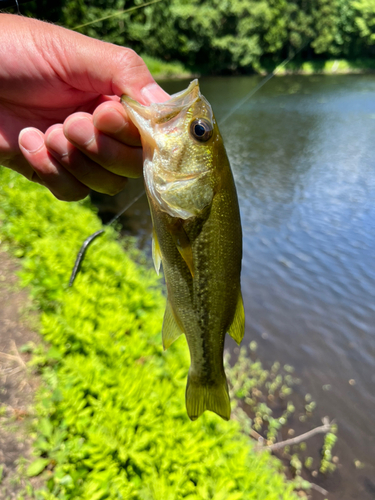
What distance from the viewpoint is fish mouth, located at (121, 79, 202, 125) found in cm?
169

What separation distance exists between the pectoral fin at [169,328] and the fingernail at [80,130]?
3.37ft

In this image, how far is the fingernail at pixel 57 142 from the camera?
207 centimetres

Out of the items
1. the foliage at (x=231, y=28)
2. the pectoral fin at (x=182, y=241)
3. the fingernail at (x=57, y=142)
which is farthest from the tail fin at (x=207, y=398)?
the foliage at (x=231, y=28)

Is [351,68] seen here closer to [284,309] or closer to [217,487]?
[284,309]

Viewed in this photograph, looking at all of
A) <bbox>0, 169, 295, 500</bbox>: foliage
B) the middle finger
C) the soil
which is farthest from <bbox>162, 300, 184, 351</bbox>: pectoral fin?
the soil

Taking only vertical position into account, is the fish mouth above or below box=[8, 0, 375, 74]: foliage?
above

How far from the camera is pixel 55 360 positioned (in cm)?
355

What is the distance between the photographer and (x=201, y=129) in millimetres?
1719

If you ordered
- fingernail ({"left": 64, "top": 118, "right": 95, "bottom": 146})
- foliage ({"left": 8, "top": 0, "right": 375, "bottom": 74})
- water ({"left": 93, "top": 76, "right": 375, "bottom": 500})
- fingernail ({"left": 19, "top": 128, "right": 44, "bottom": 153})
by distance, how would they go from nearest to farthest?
fingernail ({"left": 64, "top": 118, "right": 95, "bottom": 146})
fingernail ({"left": 19, "top": 128, "right": 44, "bottom": 153})
water ({"left": 93, "top": 76, "right": 375, "bottom": 500})
foliage ({"left": 8, "top": 0, "right": 375, "bottom": 74})

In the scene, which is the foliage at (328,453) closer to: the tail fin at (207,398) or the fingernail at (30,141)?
the tail fin at (207,398)

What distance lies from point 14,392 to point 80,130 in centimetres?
265

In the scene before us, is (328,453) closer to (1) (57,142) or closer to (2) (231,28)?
(1) (57,142)

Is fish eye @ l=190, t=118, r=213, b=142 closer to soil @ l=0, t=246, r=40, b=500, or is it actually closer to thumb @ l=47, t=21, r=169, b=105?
thumb @ l=47, t=21, r=169, b=105

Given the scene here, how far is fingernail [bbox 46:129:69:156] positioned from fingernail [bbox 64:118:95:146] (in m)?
0.15
